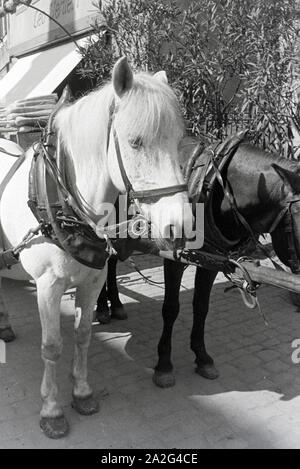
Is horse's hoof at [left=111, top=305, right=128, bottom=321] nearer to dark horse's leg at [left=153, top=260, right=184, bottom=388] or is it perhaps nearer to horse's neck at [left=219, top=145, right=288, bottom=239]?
dark horse's leg at [left=153, top=260, right=184, bottom=388]

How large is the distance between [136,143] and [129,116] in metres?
0.12

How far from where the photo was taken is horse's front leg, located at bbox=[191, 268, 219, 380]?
10.7 ft

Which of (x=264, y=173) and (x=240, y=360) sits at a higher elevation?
(x=264, y=173)

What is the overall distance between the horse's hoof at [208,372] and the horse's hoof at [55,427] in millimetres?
1131

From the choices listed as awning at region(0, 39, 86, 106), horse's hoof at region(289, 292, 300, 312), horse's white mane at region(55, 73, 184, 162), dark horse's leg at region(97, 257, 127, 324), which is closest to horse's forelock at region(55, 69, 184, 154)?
horse's white mane at region(55, 73, 184, 162)

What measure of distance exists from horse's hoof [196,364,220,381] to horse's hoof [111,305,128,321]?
3.89 feet

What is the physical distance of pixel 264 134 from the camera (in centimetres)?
402

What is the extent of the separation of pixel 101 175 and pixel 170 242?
1.68ft

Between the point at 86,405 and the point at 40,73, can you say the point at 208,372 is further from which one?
the point at 40,73

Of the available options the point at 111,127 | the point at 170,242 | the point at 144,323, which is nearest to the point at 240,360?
the point at 144,323

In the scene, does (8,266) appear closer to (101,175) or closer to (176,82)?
(101,175)
